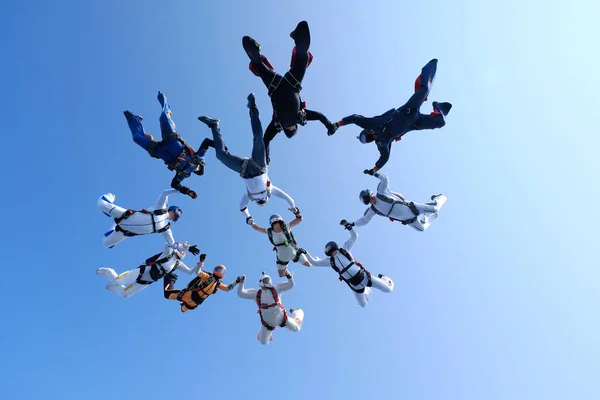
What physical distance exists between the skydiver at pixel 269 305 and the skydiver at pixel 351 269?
161 cm

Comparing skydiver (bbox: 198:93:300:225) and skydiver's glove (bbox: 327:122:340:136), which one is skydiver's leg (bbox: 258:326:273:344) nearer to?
skydiver (bbox: 198:93:300:225)

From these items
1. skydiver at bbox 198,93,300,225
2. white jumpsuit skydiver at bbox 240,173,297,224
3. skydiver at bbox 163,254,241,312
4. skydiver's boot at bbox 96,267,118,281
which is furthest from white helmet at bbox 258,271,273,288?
skydiver's boot at bbox 96,267,118,281

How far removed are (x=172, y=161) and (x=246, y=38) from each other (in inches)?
170

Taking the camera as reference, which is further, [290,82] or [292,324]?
[292,324]

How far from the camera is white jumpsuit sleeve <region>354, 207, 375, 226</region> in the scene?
1310 cm

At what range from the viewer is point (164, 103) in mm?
11961

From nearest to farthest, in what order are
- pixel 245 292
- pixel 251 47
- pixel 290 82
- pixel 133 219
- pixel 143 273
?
pixel 251 47, pixel 290 82, pixel 133 219, pixel 143 273, pixel 245 292

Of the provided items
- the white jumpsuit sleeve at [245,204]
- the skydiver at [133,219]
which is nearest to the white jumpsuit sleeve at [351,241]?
the white jumpsuit sleeve at [245,204]

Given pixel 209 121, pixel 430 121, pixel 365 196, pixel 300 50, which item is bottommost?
pixel 365 196

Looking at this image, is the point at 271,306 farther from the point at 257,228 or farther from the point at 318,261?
the point at 257,228

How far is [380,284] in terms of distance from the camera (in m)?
13.1

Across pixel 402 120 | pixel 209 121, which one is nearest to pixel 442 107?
pixel 402 120

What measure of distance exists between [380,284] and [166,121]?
8.96 meters

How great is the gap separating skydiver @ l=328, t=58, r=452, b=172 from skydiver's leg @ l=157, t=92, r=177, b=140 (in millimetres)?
4985
